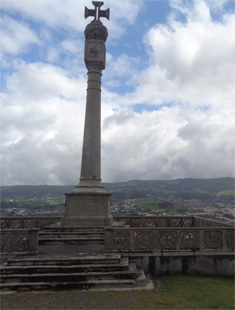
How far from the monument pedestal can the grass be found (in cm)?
647

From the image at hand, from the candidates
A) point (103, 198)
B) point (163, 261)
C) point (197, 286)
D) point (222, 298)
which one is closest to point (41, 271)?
point (163, 261)

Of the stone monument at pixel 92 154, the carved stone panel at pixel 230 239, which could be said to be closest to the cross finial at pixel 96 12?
the stone monument at pixel 92 154

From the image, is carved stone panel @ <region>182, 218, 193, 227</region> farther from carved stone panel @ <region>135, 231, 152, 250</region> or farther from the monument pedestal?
carved stone panel @ <region>135, 231, 152, 250</region>

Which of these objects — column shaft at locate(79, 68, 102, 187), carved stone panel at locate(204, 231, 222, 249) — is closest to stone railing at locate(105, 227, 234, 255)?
carved stone panel at locate(204, 231, 222, 249)

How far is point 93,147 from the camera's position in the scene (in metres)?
15.3

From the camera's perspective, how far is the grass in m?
6.03

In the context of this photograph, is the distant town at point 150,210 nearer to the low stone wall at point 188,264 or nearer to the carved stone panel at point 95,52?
the low stone wall at point 188,264

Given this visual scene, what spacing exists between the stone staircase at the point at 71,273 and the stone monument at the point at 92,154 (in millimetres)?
5191

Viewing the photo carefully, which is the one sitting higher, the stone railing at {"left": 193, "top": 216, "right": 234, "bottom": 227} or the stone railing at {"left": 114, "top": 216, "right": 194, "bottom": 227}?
the stone railing at {"left": 193, "top": 216, "right": 234, "bottom": 227}

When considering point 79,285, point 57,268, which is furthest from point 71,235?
point 79,285

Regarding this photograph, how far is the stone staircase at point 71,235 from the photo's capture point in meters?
11.0

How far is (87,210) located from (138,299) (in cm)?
773

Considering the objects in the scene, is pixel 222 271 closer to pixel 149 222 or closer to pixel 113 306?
pixel 113 306

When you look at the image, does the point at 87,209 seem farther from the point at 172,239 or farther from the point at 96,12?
the point at 96,12
